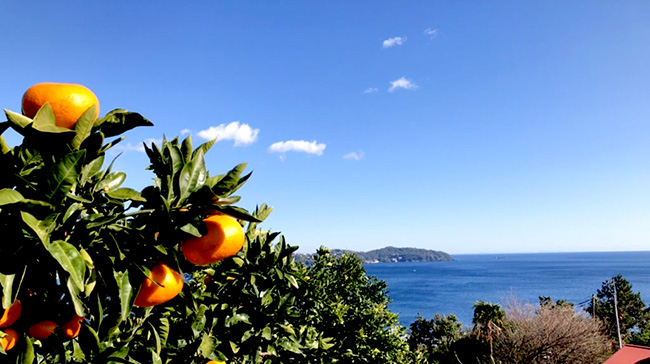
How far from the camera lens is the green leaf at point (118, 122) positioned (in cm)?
99

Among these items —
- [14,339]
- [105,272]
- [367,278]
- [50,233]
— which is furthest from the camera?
[367,278]

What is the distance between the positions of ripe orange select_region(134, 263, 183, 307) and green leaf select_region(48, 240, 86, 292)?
275 millimetres

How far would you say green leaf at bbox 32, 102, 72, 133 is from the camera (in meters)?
0.87

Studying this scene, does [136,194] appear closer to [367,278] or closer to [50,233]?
[50,233]

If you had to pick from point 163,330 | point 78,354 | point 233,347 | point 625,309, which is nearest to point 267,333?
point 233,347

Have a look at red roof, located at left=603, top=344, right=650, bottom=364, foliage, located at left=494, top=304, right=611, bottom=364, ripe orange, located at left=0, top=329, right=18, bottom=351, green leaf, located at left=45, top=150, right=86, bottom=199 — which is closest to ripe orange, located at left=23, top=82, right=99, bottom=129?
green leaf, located at left=45, top=150, right=86, bottom=199

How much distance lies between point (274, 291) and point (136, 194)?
4.50 feet

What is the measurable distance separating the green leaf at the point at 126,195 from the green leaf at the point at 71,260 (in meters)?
0.19

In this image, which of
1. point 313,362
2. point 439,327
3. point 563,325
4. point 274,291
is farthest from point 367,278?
point 439,327

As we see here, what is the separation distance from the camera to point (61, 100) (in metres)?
0.97

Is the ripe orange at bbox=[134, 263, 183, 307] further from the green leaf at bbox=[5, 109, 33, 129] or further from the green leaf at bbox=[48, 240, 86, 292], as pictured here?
the green leaf at bbox=[5, 109, 33, 129]

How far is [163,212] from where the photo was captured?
38.4 inches

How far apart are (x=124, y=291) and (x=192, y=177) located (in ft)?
1.12

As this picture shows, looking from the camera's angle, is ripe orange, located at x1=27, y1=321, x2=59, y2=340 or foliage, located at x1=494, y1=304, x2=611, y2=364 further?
foliage, located at x1=494, y1=304, x2=611, y2=364
